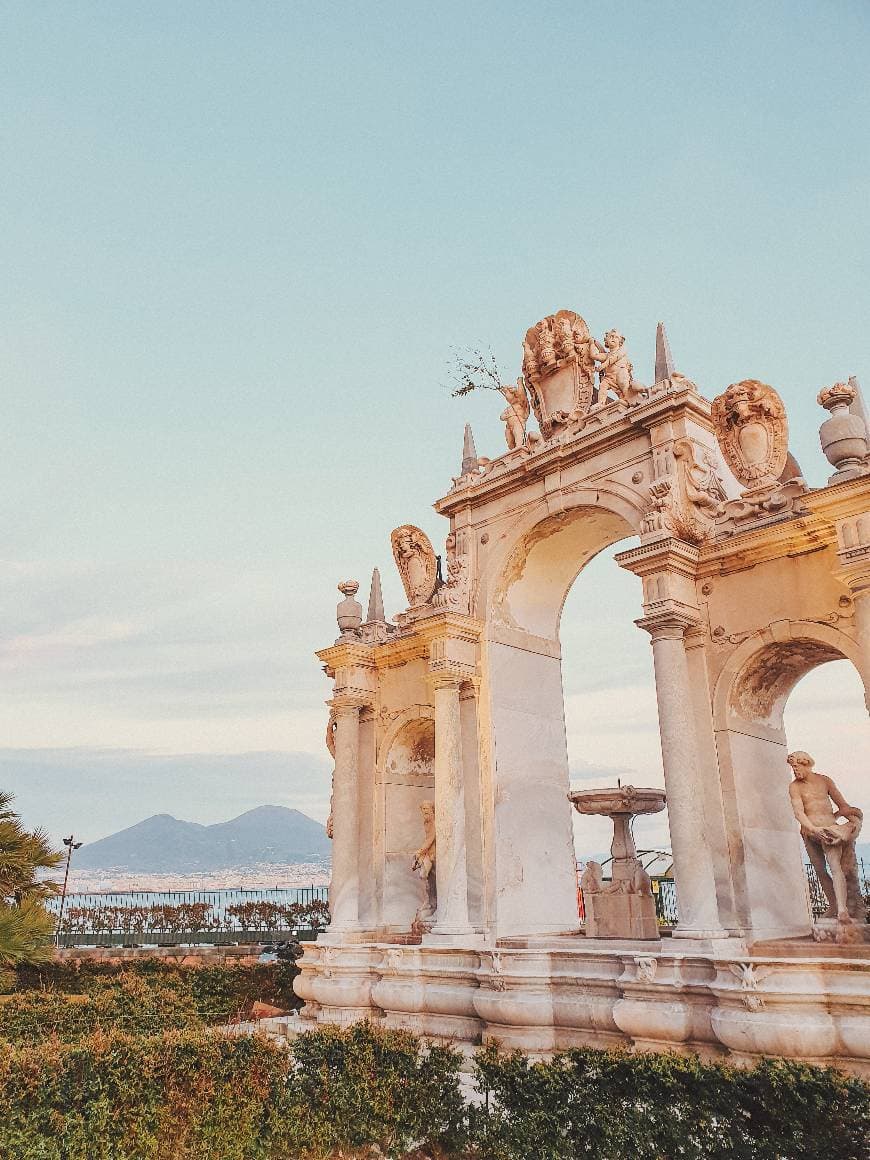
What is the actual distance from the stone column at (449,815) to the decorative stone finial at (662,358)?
6.55m

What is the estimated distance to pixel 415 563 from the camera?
18.8m

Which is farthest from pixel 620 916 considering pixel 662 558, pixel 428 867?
pixel 662 558

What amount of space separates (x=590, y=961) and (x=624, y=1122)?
5.53 m

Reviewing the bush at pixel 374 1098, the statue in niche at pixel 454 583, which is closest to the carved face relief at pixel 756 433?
the statue in niche at pixel 454 583

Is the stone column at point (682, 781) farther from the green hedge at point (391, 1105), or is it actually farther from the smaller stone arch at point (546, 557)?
the green hedge at point (391, 1105)

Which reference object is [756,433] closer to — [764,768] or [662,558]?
[662,558]

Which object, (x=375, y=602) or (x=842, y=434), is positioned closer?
(x=842, y=434)

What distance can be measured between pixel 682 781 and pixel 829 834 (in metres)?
2.03

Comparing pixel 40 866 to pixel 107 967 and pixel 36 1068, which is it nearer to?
pixel 107 967

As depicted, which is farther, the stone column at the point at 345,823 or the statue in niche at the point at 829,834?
the stone column at the point at 345,823

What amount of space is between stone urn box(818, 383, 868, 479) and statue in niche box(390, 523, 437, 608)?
8.72m

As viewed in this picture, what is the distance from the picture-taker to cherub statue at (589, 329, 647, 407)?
15508mm

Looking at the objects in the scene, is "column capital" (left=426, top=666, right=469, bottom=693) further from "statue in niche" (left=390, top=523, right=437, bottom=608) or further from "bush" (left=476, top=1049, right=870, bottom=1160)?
"bush" (left=476, top=1049, right=870, bottom=1160)

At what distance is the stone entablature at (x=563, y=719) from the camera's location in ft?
38.3
